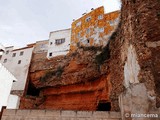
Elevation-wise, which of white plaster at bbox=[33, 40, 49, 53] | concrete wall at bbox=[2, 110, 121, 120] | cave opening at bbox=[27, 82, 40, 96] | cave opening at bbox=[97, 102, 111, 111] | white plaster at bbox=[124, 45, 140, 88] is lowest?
concrete wall at bbox=[2, 110, 121, 120]

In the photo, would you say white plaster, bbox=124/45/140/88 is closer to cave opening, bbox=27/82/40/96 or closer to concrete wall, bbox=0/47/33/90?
cave opening, bbox=27/82/40/96

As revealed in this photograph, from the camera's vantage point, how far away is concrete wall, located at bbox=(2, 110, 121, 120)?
5.68m

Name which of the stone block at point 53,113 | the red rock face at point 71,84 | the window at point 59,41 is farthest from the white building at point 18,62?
the stone block at point 53,113

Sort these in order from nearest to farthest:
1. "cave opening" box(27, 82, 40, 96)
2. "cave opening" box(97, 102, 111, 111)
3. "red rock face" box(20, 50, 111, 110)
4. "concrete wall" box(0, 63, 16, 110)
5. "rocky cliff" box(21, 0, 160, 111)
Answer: "rocky cliff" box(21, 0, 160, 111) < "concrete wall" box(0, 63, 16, 110) < "cave opening" box(97, 102, 111, 111) < "red rock face" box(20, 50, 111, 110) < "cave opening" box(27, 82, 40, 96)

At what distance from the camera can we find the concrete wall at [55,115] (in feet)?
18.6

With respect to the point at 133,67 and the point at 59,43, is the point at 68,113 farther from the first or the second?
the point at 59,43

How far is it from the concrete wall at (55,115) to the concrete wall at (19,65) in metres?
23.8

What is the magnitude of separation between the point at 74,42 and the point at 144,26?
23089 mm

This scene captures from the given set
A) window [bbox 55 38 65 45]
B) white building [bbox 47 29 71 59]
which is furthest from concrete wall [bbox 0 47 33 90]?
window [bbox 55 38 65 45]

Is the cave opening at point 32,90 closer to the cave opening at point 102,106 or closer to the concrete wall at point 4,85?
the cave opening at point 102,106

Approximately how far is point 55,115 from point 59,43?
26.5 metres

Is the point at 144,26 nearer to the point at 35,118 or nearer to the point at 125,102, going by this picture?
the point at 125,102

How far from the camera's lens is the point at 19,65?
3216 centimetres

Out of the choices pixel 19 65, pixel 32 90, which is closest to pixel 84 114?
pixel 32 90
